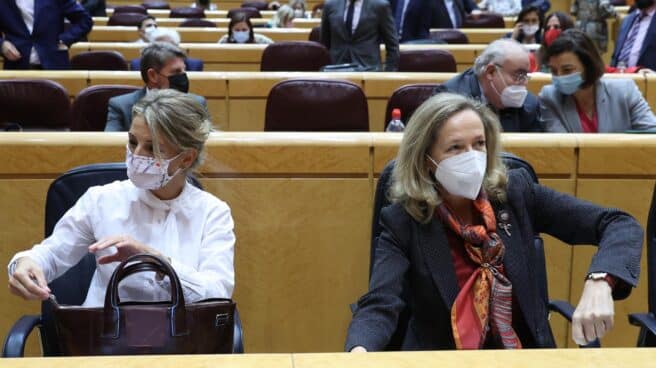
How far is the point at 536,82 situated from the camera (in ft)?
17.1

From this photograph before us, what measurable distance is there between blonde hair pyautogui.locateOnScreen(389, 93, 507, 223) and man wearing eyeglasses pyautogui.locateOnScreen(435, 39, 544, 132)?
5.02ft

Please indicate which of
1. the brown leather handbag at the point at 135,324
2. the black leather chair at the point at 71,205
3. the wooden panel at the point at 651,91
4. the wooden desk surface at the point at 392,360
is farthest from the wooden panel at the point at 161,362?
the wooden panel at the point at 651,91

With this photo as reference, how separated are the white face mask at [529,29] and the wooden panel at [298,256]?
5.39 metres

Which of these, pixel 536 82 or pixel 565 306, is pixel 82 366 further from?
pixel 536 82

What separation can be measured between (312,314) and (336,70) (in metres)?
3.12

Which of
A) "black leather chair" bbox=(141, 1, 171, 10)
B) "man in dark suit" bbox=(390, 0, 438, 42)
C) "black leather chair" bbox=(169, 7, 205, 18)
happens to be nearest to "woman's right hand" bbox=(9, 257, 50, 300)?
"man in dark suit" bbox=(390, 0, 438, 42)

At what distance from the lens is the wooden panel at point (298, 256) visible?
307 centimetres

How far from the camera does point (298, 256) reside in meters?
3.12

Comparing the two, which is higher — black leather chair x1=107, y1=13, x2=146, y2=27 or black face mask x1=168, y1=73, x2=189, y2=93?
black face mask x1=168, y1=73, x2=189, y2=93

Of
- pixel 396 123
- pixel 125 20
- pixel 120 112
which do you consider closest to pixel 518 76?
pixel 396 123

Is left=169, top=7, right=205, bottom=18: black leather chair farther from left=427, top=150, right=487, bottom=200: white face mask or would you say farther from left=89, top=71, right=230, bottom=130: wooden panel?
left=427, top=150, right=487, bottom=200: white face mask

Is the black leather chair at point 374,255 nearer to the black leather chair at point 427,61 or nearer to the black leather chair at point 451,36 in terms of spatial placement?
the black leather chair at point 427,61

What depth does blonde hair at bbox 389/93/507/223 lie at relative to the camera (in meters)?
2.37

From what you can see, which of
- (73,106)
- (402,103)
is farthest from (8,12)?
(402,103)
